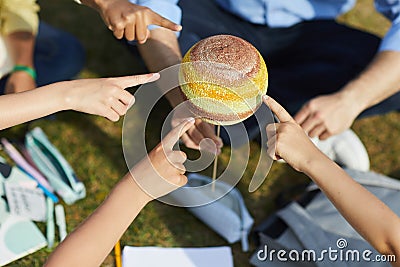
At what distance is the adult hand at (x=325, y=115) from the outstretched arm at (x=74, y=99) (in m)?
0.58

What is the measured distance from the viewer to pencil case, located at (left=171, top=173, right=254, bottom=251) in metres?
1.52

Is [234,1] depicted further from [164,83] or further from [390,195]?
[390,195]

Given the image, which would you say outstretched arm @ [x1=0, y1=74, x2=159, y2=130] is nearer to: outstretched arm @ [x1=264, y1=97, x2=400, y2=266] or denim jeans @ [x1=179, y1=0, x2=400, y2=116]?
outstretched arm @ [x1=264, y1=97, x2=400, y2=266]

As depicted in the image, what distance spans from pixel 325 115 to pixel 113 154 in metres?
0.68

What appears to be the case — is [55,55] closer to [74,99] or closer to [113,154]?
[113,154]

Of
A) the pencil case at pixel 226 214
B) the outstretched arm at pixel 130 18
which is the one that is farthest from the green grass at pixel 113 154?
the outstretched arm at pixel 130 18

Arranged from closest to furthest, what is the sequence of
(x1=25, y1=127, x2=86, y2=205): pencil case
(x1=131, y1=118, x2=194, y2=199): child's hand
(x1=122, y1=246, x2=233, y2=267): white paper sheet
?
(x1=131, y1=118, x2=194, y2=199): child's hand → (x1=122, y1=246, x2=233, y2=267): white paper sheet → (x1=25, y1=127, x2=86, y2=205): pencil case

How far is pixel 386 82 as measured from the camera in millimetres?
1534

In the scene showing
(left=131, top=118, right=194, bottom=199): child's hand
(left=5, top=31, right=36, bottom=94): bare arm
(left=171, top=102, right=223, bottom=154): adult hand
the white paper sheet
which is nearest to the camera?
(left=131, top=118, right=194, bottom=199): child's hand

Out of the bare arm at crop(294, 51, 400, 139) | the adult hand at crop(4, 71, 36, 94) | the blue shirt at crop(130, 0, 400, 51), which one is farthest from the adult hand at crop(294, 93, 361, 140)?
the adult hand at crop(4, 71, 36, 94)

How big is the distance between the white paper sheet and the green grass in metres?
0.04

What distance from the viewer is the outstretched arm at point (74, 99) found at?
1059mm

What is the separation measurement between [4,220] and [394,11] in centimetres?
127

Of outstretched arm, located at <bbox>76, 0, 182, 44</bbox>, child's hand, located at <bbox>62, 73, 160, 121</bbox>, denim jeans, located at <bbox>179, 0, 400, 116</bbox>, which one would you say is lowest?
denim jeans, located at <bbox>179, 0, 400, 116</bbox>
